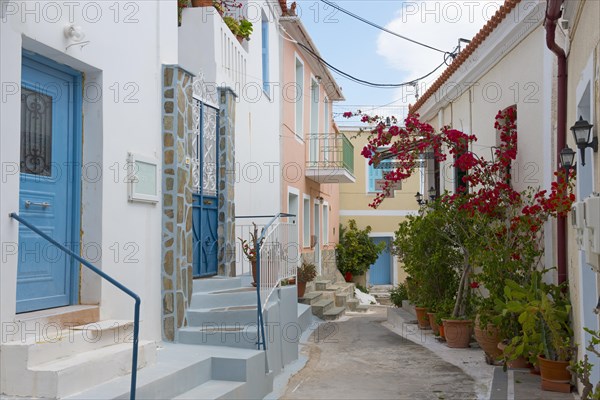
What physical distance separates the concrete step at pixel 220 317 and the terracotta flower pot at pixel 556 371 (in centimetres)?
314

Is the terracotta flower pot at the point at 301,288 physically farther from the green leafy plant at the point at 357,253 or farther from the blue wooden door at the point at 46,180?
the blue wooden door at the point at 46,180

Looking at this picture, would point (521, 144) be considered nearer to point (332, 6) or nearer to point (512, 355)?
point (512, 355)

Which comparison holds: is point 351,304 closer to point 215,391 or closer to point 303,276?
point 303,276

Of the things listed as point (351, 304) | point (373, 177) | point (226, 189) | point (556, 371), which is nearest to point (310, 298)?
point (351, 304)

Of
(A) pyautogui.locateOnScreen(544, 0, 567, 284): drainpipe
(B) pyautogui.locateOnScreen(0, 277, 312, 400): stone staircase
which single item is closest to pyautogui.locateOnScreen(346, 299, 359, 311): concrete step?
(B) pyautogui.locateOnScreen(0, 277, 312, 400): stone staircase

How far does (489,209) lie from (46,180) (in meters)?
5.58

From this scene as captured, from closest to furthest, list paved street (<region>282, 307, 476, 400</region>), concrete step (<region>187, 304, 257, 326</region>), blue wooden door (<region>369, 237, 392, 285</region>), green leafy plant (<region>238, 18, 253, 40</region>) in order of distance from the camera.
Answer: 1. paved street (<region>282, 307, 476, 400</region>)
2. concrete step (<region>187, 304, 257, 326</region>)
3. green leafy plant (<region>238, 18, 253, 40</region>)
4. blue wooden door (<region>369, 237, 392, 285</region>)

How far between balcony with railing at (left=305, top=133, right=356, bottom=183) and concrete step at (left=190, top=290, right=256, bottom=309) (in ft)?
31.3

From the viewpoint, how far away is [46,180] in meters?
5.61

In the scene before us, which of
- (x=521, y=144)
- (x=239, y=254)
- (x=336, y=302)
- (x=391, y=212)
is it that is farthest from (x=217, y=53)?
(x=391, y=212)

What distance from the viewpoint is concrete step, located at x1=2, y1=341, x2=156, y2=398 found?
466 cm

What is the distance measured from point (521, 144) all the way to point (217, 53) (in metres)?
4.64

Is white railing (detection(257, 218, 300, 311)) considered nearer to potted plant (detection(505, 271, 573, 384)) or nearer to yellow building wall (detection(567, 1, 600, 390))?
potted plant (detection(505, 271, 573, 384))

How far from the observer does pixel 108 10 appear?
20.5 feet
